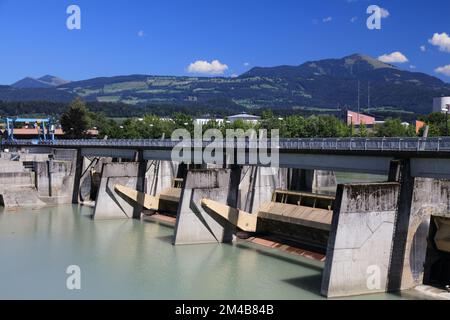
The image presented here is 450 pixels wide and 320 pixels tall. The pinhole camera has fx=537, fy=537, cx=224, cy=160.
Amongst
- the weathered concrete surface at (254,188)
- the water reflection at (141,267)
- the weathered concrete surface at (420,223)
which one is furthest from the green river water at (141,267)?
the weathered concrete surface at (254,188)

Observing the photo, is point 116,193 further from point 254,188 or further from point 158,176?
point 254,188

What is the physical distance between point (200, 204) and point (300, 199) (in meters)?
6.43

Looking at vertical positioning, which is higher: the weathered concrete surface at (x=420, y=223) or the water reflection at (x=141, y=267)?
the weathered concrete surface at (x=420, y=223)

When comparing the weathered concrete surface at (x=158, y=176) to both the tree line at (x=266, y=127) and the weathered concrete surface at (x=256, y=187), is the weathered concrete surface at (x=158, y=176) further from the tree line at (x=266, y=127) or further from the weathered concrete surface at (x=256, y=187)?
the tree line at (x=266, y=127)

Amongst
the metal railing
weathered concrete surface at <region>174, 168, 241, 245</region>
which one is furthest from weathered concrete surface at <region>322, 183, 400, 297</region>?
weathered concrete surface at <region>174, 168, 241, 245</region>

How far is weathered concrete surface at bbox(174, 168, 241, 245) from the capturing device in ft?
107

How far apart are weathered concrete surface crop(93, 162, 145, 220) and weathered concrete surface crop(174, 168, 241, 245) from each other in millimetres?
11526

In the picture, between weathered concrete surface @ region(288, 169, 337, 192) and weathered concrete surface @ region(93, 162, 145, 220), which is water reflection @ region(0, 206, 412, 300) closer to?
weathered concrete surface @ region(93, 162, 145, 220)

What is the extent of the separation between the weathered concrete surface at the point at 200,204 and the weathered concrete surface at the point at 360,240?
11968 millimetres

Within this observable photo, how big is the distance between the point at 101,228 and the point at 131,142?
45.4 feet

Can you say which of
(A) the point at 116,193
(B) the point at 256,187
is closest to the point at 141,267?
(B) the point at 256,187

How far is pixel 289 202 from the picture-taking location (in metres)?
35.0

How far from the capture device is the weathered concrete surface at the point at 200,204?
3247cm
